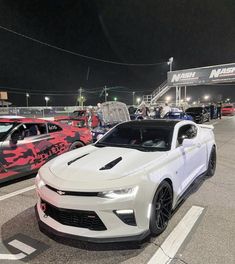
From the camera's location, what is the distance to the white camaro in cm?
278

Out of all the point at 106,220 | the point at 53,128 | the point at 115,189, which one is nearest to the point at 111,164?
the point at 115,189

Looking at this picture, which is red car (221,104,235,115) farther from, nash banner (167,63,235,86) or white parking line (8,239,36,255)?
white parking line (8,239,36,255)

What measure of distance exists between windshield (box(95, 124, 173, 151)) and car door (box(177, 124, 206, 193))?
0.82 ft

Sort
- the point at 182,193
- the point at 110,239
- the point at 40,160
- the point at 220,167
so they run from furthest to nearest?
the point at 220,167
the point at 40,160
the point at 182,193
the point at 110,239

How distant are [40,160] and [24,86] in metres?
97.5

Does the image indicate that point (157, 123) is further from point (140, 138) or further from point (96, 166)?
point (96, 166)

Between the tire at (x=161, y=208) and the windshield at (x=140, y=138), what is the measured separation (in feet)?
2.44

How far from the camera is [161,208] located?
10.9ft

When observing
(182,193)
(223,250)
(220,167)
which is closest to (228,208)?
(182,193)

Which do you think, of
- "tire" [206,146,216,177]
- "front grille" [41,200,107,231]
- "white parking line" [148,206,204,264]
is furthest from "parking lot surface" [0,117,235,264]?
"tire" [206,146,216,177]

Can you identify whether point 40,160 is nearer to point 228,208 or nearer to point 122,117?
point 228,208

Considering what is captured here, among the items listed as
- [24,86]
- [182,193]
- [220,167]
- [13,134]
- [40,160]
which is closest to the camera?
Result: [182,193]

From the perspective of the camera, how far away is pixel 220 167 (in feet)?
22.9

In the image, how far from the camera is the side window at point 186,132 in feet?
14.0
